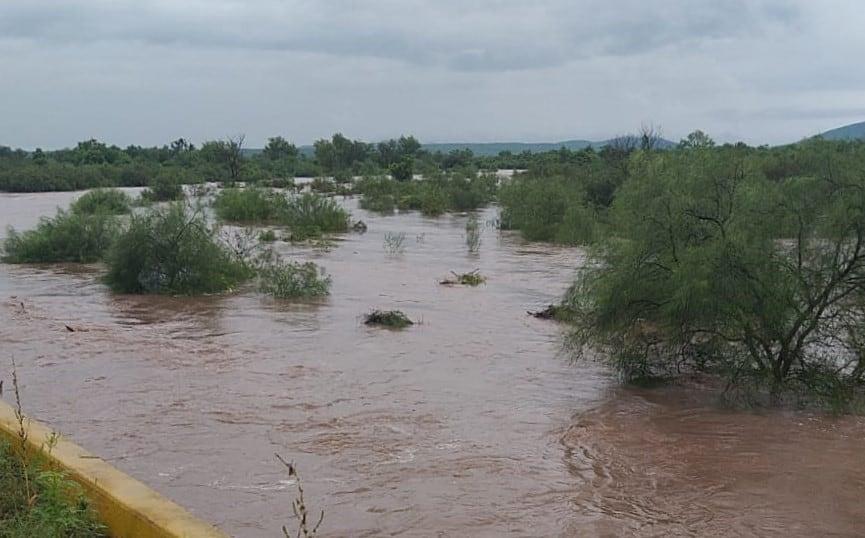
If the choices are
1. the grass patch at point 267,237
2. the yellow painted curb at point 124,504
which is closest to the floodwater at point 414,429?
the yellow painted curb at point 124,504

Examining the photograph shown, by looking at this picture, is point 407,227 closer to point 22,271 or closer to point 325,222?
point 325,222

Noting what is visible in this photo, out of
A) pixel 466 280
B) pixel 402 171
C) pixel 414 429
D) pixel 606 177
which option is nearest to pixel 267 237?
pixel 466 280

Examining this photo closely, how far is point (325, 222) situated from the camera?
3806cm

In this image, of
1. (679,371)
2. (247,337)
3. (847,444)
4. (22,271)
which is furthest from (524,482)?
(22,271)

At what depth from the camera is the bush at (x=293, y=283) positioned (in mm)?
21078

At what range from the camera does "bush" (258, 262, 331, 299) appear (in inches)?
830

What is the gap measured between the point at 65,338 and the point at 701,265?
10.7 m

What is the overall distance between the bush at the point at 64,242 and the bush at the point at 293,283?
7443 mm

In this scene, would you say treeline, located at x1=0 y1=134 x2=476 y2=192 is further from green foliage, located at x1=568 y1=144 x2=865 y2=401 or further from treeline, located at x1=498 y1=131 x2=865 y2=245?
green foliage, located at x1=568 y1=144 x2=865 y2=401

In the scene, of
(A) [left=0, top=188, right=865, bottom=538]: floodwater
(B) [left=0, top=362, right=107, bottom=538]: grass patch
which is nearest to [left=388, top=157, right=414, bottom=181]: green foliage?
(A) [left=0, top=188, right=865, bottom=538]: floodwater

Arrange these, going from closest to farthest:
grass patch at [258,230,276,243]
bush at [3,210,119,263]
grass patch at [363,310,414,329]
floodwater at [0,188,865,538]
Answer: floodwater at [0,188,865,538]
grass patch at [363,310,414,329]
bush at [3,210,119,263]
grass patch at [258,230,276,243]

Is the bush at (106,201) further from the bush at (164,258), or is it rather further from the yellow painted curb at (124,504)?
the yellow painted curb at (124,504)

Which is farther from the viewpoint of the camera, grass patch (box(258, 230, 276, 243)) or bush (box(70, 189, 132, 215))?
bush (box(70, 189, 132, 215))

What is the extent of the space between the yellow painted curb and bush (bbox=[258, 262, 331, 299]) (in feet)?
46.9
